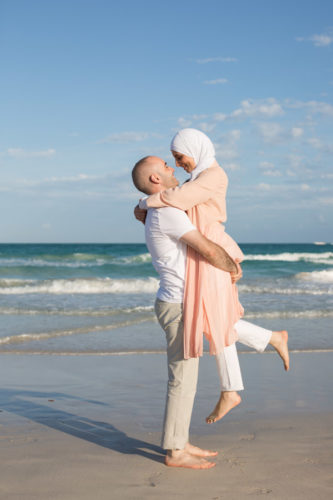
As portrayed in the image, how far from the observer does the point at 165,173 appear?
3090mm

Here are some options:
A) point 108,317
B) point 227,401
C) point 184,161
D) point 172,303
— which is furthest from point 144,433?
point 108,317

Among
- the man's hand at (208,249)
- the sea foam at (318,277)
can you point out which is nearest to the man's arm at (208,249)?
the man's hand at (208,249)

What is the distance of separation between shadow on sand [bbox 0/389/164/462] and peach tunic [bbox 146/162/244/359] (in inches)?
34.8

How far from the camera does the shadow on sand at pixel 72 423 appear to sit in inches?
138

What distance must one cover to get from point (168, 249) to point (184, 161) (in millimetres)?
525

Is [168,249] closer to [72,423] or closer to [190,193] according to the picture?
[190,193]

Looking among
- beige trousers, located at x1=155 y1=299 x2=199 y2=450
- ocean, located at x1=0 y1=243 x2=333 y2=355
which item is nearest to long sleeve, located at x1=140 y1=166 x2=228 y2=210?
beige trousers, located at x1=155 y1=299 x2=199 y2=450

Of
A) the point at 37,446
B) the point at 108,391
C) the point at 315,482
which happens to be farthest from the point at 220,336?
the point at 108,391

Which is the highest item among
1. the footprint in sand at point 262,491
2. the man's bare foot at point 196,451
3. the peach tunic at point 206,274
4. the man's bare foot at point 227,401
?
the peach tunic at point 206,274

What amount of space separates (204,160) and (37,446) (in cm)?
215

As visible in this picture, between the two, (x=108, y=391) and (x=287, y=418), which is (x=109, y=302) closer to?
(x=108, y=391)

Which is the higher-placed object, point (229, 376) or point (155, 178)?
point (155, 178)

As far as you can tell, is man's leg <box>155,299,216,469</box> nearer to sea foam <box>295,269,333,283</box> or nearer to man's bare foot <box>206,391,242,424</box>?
man's bare foot <box>206,391,242,424</box>

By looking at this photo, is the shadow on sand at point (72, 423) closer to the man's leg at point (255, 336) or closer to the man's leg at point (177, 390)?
the man's leg at point (177, 390)
